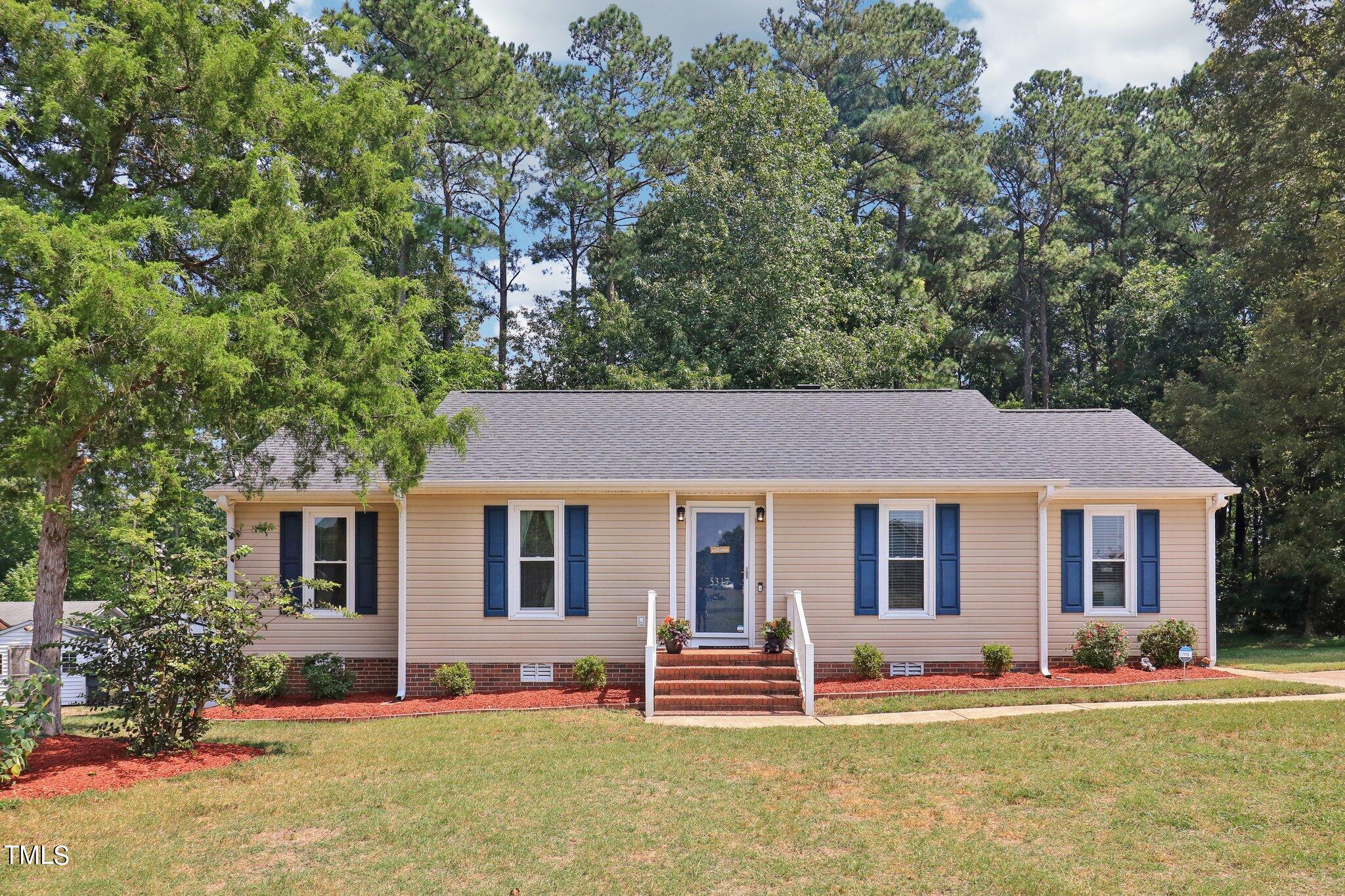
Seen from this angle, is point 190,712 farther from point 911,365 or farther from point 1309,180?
point 1309,180

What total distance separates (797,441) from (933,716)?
16.7ft

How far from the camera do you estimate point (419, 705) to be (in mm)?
13078

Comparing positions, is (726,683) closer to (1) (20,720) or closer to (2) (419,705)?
(2) (419,705)

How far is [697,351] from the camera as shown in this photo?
26.2m

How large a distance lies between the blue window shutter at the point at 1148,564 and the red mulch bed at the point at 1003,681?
98 centimetres

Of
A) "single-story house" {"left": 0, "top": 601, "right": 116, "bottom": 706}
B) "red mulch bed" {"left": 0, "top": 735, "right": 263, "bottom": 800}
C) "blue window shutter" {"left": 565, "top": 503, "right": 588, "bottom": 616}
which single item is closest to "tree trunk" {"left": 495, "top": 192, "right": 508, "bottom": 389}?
"single-story house" {"left": 0, "top": 601, "right": 116, "bottom": 706}

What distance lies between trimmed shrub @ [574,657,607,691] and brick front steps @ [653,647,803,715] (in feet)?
2.95

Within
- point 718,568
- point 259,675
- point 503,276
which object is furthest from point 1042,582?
point 503,276

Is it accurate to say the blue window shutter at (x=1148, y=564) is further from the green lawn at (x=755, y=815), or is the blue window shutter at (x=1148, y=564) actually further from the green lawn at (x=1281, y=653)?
the green lawn at (x=755, y=815)

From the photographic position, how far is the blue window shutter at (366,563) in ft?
46.6

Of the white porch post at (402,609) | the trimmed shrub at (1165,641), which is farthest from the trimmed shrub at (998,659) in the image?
the white porch post at (402,609)

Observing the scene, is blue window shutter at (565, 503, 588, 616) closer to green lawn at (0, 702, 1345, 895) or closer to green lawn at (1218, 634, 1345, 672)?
green lawn at (0, 702, 1345, 895)

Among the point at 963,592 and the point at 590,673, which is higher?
the point at 963,592

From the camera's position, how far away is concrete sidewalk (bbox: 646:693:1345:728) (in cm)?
1098
